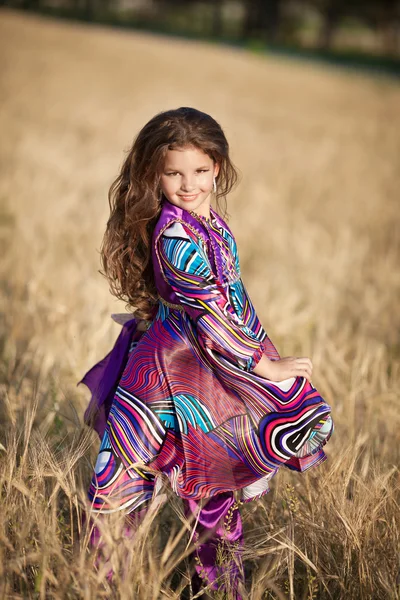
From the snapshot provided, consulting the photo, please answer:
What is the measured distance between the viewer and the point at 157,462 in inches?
68.3

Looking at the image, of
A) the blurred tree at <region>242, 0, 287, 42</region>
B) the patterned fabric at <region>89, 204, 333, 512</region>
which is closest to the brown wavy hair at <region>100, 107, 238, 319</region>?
the patterned fabric at <region>89, 204, 333, 512</region>

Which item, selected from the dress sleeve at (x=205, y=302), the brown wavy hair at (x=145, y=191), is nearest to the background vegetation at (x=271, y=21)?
the brown wavy hair at (x=145, y=191)

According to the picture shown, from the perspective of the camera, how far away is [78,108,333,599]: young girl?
1683mm

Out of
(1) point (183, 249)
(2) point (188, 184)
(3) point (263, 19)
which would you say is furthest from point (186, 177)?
(3) point (263, 19)

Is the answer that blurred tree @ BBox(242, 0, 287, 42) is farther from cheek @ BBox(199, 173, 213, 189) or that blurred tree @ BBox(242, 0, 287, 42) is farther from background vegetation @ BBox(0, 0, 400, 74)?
cheek @ BBox(199, 173, 213, 189)

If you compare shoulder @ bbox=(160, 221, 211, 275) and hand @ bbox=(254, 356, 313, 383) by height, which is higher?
shoulder @ bbox=(160, 221, 211, 275)

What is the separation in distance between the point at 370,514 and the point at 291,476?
1.55ft

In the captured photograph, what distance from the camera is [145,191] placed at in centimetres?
179

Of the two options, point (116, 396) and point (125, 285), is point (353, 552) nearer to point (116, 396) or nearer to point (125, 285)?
point (116, 396)

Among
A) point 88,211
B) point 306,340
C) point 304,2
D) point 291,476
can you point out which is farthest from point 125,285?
point 304,2

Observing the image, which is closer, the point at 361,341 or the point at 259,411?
the point at 259,411

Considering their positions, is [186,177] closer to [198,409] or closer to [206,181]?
[206,181]

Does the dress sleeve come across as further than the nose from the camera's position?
No

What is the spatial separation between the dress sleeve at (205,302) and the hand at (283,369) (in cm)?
4
